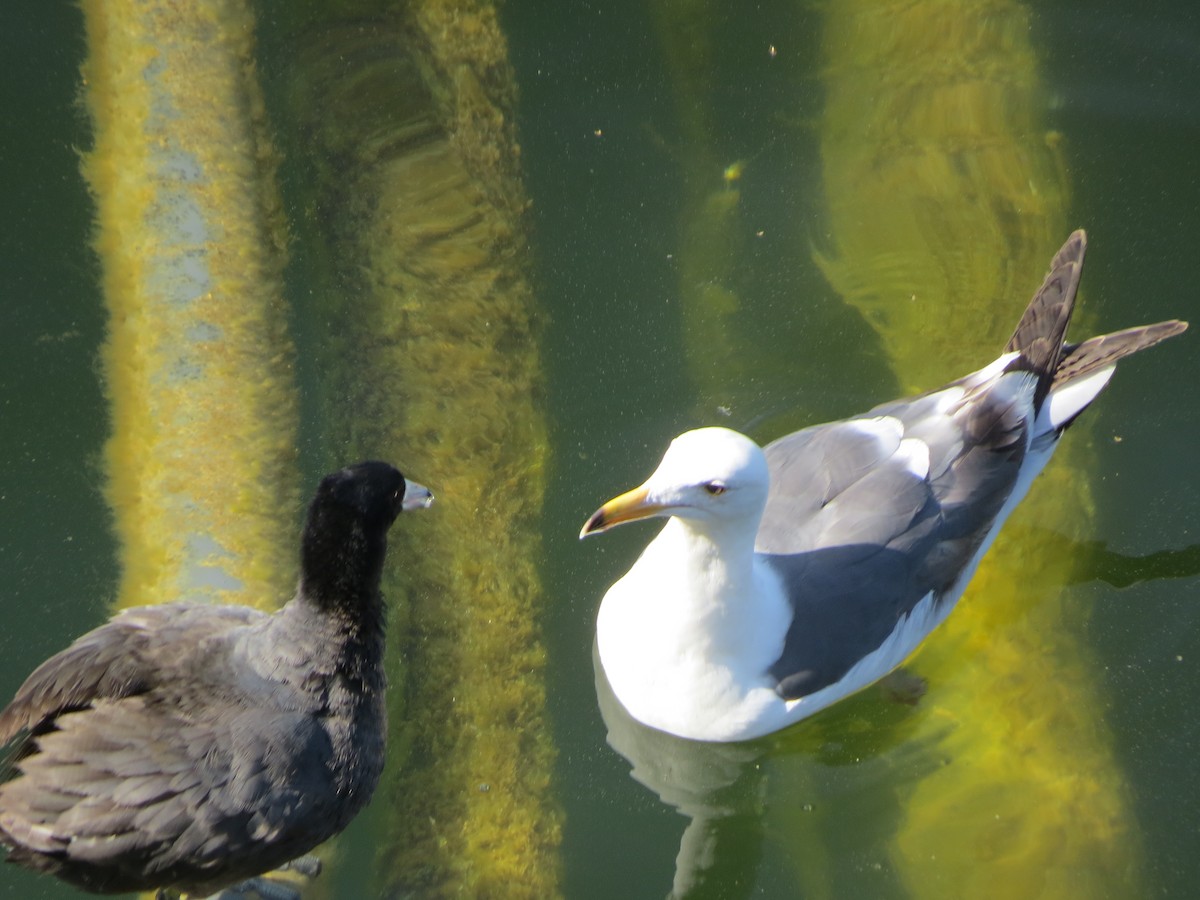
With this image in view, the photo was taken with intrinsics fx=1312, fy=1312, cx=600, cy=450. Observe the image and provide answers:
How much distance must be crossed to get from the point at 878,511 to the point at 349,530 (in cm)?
185

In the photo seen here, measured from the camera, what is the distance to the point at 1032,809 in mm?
4602

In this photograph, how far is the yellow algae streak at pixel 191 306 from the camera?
4684mm

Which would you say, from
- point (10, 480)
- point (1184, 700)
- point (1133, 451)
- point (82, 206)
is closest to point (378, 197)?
point (82, 206)

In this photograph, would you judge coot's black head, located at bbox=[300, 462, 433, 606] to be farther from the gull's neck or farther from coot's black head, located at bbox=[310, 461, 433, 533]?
the gull's neck

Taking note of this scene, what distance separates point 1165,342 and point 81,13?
4948mm

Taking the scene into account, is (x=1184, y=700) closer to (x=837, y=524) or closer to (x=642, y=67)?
(x=837, y=524)

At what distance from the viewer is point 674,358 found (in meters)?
5.55

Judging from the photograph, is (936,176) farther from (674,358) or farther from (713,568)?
(713,568)

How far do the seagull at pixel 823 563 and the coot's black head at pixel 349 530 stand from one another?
0.85 m

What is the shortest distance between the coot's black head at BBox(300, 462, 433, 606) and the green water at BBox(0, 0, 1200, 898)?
122 centimetres

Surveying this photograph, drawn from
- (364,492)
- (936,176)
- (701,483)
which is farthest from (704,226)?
(364,492)

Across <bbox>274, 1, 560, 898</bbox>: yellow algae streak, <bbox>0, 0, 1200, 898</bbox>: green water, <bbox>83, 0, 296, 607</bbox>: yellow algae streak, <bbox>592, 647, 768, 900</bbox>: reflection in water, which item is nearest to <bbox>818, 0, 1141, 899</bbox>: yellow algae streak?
<bbox>0, 0, 1200, 898</bbox>: green water

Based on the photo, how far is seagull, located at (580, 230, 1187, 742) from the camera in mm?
4254

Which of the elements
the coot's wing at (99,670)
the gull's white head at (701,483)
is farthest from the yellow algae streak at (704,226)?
the coot's wing at (99,670)
